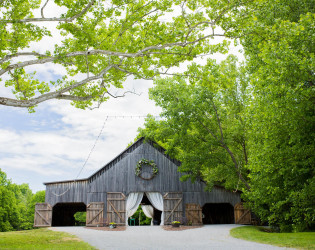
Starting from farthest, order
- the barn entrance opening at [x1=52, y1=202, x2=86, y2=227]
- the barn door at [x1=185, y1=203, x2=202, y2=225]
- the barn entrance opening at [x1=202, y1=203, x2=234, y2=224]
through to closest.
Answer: the barn entrance opening at [x1=202, y1=203, x2=234, y2=224] → the barn entrance opening at [x1=52, y1=202, x2=86, y2=227] → the barn door at [x1=185, y1=203, x2=202, y2=225]

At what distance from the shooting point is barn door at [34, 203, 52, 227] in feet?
66.6

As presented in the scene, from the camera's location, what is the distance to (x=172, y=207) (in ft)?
66.5

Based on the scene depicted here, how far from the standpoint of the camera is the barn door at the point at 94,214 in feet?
65.0

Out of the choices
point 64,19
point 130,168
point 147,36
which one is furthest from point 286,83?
point 130,168

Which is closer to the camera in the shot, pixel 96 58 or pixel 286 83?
pixel 286 83

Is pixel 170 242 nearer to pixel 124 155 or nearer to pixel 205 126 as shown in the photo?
pixel 205 126

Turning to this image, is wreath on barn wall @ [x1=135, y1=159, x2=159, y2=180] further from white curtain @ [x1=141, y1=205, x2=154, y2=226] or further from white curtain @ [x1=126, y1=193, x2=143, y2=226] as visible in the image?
white curtain @ [x1=141, y1=205, x2=154, y2=226]

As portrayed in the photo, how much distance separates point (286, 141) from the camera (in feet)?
38.5

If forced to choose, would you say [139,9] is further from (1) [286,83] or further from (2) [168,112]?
(2) [168,112]

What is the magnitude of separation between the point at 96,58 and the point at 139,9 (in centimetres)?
289

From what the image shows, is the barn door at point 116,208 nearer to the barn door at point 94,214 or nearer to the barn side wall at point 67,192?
the barn door at point 94,214

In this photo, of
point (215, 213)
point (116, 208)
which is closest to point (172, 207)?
point (116, 208)


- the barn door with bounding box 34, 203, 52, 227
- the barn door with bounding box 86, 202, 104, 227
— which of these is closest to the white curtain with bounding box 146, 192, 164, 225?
the barn door with bounding box 86, 202, 104, 227

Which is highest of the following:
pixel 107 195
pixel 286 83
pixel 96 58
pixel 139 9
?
pixel 139 9
